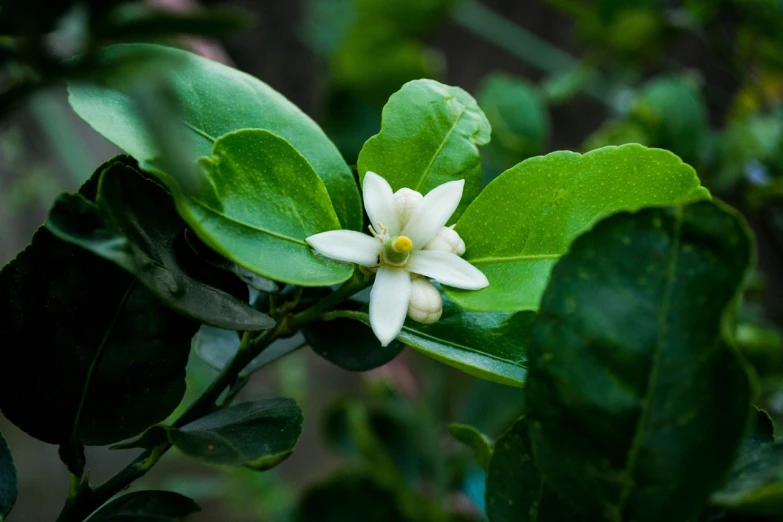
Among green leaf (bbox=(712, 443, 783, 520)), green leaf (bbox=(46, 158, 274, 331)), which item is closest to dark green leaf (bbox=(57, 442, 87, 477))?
green leaf (bbox=(46, 158, 274, 331))

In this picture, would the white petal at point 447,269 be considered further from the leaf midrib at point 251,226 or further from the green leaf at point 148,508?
the green leaf at point 148,508

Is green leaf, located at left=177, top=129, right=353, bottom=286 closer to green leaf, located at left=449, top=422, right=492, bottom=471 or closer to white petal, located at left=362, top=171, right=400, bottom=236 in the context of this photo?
white petal, located at left=362, top=171, right=400, bottom=236

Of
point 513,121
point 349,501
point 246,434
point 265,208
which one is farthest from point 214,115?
point 513,121

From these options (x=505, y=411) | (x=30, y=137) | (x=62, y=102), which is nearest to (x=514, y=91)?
(x=505, y=411)

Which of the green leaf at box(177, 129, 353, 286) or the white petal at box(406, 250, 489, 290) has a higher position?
the green leaf at box(177, 129, 353, 286)

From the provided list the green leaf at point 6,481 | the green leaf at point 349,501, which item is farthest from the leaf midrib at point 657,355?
the green leaf at point 349,501

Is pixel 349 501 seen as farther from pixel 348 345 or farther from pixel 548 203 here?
pixel 548 203
